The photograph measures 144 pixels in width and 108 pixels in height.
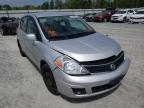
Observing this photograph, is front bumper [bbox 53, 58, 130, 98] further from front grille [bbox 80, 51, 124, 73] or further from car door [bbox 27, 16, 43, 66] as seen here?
car door [bbox 27, 16, 43, 66]

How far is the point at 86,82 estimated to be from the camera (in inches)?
154

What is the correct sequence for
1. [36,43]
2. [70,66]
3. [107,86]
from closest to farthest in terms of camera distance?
[70,66] → [107,86] → [36,43]

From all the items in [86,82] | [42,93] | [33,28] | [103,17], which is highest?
[103,17]

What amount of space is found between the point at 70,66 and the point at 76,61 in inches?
5.6

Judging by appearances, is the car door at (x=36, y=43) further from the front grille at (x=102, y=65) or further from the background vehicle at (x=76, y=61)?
the front grille at (x=102, y=65)

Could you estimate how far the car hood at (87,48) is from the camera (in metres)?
4.08

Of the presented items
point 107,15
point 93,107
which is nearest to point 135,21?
point 107,15

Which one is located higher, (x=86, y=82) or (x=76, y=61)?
(x=76, y=61)

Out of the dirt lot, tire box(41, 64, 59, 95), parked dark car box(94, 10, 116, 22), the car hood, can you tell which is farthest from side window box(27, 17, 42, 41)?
parked dark car box(94, 10, 116, 22)

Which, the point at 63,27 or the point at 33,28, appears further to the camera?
the point at 33,28

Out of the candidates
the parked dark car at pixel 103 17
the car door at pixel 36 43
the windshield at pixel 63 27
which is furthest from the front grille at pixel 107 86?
the parked dark car at pixel 103 17

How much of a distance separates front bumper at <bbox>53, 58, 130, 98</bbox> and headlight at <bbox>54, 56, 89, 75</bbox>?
77 millimetres

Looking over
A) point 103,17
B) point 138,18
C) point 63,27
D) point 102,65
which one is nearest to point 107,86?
point 102,65

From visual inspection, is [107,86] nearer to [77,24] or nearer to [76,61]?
Answer: [76,61]
